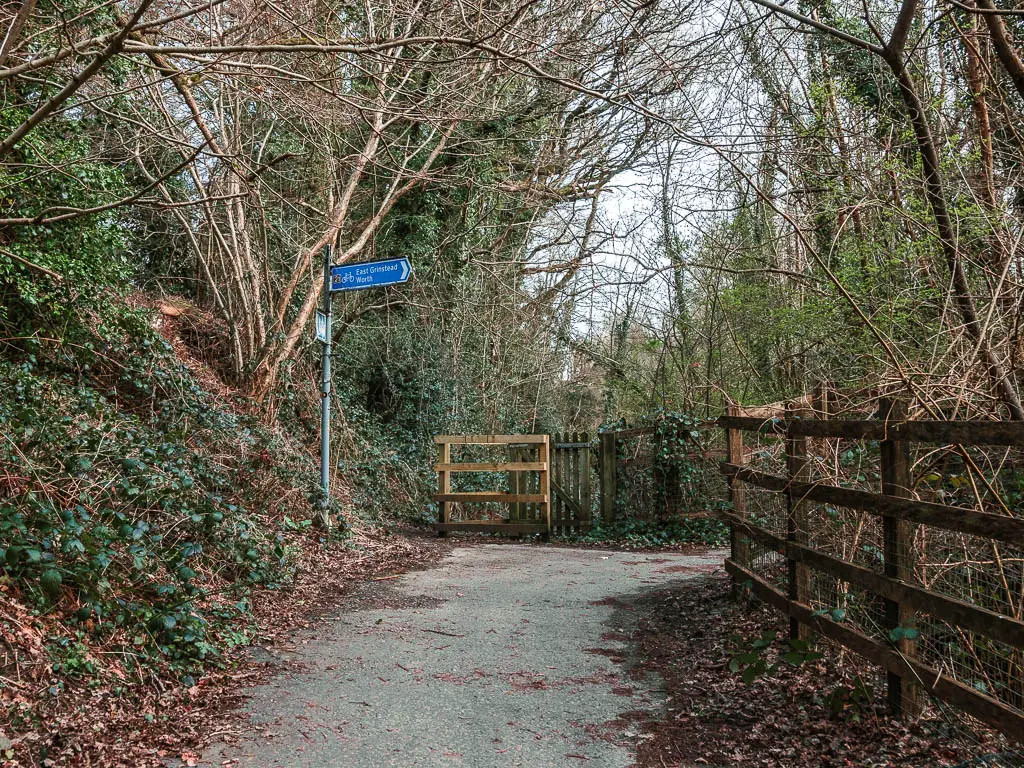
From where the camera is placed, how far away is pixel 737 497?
6.38 metres

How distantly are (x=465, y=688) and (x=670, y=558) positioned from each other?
20.9 ft

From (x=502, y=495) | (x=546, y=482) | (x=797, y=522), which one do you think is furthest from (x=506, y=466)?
(x=797, y=522)

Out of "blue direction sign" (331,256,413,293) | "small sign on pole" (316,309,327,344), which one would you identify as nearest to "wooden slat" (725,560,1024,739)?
"blue direction sign" (331,256,413,293)

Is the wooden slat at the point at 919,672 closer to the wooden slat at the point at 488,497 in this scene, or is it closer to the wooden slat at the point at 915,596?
the wooden slat at the point at 915,596

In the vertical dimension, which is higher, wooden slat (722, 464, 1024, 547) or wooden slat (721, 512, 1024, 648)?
wooden slat (722, 464, 1024, 547)

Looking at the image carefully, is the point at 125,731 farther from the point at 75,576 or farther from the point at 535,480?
the point at 535,480

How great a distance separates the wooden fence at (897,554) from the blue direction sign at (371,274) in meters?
5.10

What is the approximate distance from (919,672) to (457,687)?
265cm

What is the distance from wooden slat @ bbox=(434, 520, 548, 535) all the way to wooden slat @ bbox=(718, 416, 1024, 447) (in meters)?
7.82

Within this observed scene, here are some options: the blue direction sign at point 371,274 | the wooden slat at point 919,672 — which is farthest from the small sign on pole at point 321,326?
the wooden slat at point 919,672

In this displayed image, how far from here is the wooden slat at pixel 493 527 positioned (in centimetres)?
1266

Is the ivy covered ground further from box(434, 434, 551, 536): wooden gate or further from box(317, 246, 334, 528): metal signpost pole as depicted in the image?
box(434, 434, 551, 536): wooden gate

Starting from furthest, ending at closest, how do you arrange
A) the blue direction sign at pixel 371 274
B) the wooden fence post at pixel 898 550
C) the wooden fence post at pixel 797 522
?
the blue direction sign at pixel 371 274
the wooden fence post at pixel 797 522
the wooden fence post at pixel 898 550

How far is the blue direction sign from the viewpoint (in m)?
9.13
